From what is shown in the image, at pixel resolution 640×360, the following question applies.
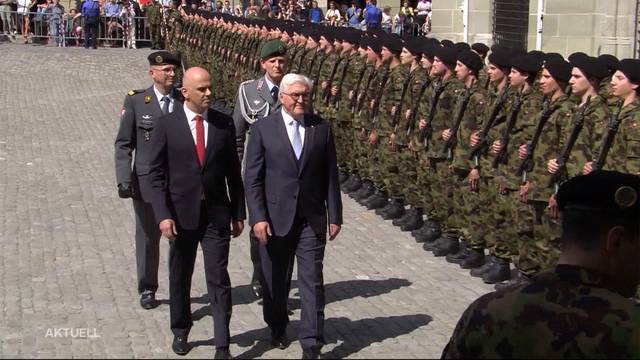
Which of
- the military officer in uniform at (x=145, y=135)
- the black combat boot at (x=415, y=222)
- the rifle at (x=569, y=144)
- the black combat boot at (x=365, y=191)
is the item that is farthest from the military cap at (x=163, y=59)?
the black combat boot at (x=365, y=191)

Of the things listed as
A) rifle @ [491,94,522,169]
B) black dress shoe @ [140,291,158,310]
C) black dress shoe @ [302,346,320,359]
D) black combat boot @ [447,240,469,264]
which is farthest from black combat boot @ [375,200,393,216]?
black dress shoe @ [302,346,320,359]

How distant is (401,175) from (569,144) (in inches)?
157

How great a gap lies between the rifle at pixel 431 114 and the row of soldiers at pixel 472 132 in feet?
0.04

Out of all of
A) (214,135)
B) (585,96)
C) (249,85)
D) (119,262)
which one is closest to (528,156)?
(585,96)

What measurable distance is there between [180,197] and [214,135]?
0.43 m

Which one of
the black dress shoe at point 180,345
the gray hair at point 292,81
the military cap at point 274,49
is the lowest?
the black dress shoe at point 180,345

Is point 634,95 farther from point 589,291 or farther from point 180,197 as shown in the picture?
point 589,291

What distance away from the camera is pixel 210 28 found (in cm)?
2628

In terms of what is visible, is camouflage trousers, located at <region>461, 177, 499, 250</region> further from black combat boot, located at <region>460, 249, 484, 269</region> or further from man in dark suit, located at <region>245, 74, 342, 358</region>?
man in dark suit, located at <region>245, 74, 342, 358</region>

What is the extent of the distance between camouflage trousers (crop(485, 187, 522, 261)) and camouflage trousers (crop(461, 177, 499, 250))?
4 cm

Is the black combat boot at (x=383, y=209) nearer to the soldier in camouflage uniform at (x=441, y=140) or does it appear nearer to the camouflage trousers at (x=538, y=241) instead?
the soldier in camouflage uniform at (x=441, y=140)

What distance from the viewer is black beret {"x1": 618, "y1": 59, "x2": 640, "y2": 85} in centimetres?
840

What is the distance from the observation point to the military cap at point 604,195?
10.8 ft

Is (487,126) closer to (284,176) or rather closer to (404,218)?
(404,218)
